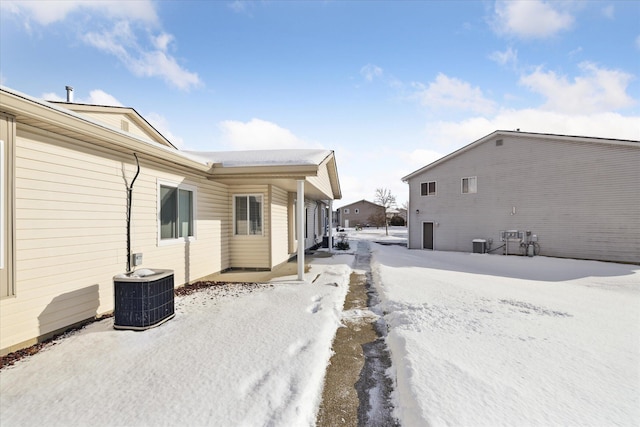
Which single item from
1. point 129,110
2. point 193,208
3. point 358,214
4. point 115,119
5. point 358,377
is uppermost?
point 129,110

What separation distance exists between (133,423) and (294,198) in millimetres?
9388

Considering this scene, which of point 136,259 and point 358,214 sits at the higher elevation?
point 358,214

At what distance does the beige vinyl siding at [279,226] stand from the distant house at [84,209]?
1.77 m

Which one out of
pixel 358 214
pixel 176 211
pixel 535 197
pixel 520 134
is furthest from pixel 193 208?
pixel 358 214

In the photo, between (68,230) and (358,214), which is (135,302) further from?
(358,214)

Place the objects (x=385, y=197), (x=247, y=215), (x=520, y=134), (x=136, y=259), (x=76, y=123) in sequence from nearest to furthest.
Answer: (x=76, y=123), (x=136, y=259), (x=247, y=215), (x=520, y=134), (x=385, y=197)

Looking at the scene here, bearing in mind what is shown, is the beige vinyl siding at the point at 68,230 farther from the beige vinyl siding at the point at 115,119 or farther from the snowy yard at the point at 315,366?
the beige vinyl siding at the point at 115,119

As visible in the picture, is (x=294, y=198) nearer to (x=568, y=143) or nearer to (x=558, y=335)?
(x=558, y=335)

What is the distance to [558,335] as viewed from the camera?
155 inches

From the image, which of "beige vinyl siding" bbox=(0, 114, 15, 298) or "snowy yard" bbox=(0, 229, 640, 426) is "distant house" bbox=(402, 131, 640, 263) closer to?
"snowy yard" bbox=(0, 229, 640, 426)

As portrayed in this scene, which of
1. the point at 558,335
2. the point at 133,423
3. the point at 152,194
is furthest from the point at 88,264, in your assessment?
the point at 558,335

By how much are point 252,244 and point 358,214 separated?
43697 millimetres

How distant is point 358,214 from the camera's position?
51469 mm

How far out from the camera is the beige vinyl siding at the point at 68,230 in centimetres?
353
